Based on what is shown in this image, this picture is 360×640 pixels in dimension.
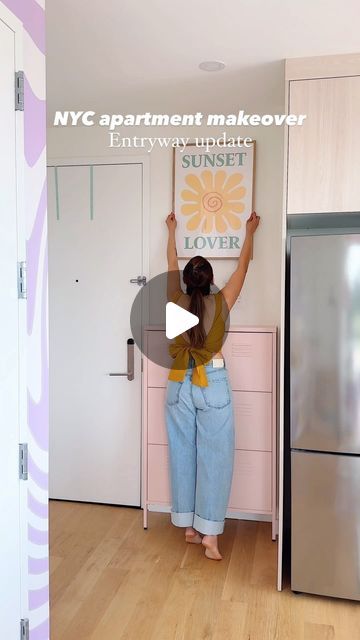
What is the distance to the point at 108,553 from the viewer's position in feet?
9.38

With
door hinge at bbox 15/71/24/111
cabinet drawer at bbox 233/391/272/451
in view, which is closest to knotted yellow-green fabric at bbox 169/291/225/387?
cabinet drawer at bbox 233/391/272/451

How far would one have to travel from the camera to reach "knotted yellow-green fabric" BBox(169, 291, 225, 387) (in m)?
2.84

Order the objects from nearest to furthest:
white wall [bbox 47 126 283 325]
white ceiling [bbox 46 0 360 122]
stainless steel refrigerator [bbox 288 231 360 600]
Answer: white ceiling [bbox 46 0 360 122] → stainless steel refrigerator [bbox 288 231 360 600] → white wall [bbox 47 126 283 325]

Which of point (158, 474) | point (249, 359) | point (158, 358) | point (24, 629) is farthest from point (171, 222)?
point (24, 629)

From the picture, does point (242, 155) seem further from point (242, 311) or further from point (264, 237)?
point (242, 311)

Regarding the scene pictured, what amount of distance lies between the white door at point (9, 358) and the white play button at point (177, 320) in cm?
137

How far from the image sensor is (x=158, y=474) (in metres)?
3.15

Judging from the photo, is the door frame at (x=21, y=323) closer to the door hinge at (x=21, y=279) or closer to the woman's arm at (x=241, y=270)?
the door hinge at (x=21, y=279)

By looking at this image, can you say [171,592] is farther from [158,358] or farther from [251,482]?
[158,358]

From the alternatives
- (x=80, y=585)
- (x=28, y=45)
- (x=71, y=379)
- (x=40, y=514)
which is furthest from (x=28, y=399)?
(x=71, y=379)

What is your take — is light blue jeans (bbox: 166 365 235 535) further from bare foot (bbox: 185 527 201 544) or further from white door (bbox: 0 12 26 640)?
white door (bbox: 0 12 26 640)

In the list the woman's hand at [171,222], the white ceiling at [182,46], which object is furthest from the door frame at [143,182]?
the white ceiling at [182,46]

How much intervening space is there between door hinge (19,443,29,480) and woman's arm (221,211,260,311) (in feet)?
5.51

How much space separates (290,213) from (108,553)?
6.39ft
